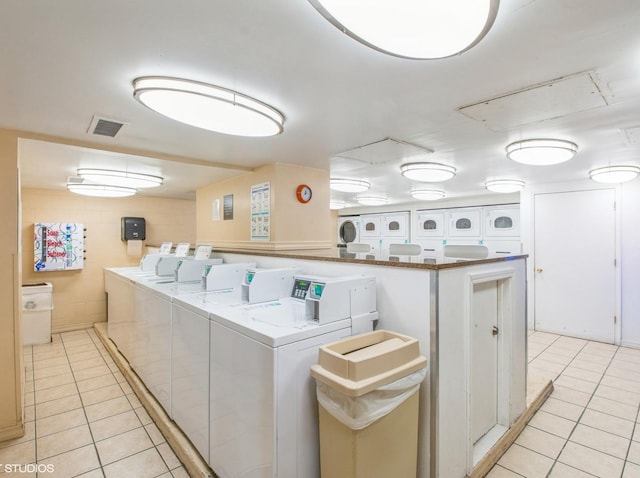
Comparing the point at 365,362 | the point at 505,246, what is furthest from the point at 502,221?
the point at 365,362

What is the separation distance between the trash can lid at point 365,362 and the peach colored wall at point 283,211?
2.18m

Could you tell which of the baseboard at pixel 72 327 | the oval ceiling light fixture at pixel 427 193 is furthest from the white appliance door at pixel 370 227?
the baseboard at pixel 72 327

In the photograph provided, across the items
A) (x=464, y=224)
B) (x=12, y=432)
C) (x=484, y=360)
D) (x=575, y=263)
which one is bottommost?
(x=12, y=432)

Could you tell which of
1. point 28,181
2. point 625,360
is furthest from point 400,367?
point 28,181

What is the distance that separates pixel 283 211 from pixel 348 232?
5.66 metres

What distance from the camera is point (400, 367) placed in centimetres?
147

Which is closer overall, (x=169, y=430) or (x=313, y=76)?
(x=313, y=76)

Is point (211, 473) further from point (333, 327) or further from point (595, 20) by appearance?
point (595, 20)

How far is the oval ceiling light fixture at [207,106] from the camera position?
5.59ft

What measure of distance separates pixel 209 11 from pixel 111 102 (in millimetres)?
1187

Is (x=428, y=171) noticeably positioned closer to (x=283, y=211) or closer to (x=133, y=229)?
(x=283, y=211)

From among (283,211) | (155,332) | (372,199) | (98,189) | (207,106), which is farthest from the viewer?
(372,199)

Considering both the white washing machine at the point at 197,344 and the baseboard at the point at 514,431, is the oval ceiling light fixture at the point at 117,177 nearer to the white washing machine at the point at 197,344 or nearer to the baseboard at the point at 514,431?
the white washing machine at the point at 197,344

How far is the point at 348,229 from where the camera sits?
9.18 meters
